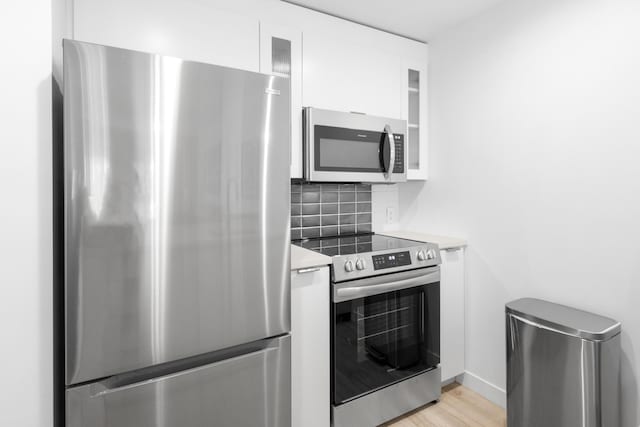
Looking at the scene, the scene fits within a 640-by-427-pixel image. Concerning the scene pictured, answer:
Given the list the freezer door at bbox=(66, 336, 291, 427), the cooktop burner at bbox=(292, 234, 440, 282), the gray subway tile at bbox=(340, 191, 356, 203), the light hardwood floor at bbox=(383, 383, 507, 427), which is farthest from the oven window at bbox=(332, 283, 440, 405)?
the gray subway tile at bbox=(340, 191, 356, 203)

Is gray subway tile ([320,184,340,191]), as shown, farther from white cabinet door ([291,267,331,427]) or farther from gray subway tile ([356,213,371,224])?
white cabinet door ([291,267,331,427])

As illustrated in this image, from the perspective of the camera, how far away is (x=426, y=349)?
2.00m

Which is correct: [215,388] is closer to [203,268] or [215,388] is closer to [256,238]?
[203,268]

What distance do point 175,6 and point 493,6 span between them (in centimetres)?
180

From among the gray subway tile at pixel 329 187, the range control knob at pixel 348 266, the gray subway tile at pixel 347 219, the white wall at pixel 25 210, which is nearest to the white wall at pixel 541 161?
the gray subway tile at pixel 347 219

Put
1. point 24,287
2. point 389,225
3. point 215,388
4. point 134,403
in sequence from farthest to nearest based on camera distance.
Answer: point 389,225 → point 215,388 → point 134,403 → point 24,287

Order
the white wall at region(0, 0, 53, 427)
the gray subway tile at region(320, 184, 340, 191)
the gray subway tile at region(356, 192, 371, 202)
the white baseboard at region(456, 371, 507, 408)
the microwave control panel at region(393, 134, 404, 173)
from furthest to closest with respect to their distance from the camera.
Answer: the gray subway tile at region(356, 192, 371, 202), the gray subway tile at region(320, 184, 340, 191), the microwave control panel at region(393, 134, 404, 173), the white baseboard at region(456, 371, 507, 408), the white wall at region(0, 0, 53, 427)

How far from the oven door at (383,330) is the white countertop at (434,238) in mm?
188

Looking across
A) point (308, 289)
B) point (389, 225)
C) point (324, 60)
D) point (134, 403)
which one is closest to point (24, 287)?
point (134, 403)

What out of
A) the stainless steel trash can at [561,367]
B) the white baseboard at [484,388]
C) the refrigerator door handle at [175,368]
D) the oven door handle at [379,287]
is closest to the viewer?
the refrigerator door handle at [175,368]

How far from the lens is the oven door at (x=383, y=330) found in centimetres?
169

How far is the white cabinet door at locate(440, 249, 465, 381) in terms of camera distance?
2.11m

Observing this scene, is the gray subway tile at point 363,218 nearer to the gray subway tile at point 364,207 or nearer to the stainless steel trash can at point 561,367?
the gray subway tile at point 364,207

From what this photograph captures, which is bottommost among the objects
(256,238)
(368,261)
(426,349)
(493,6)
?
(426,349)
